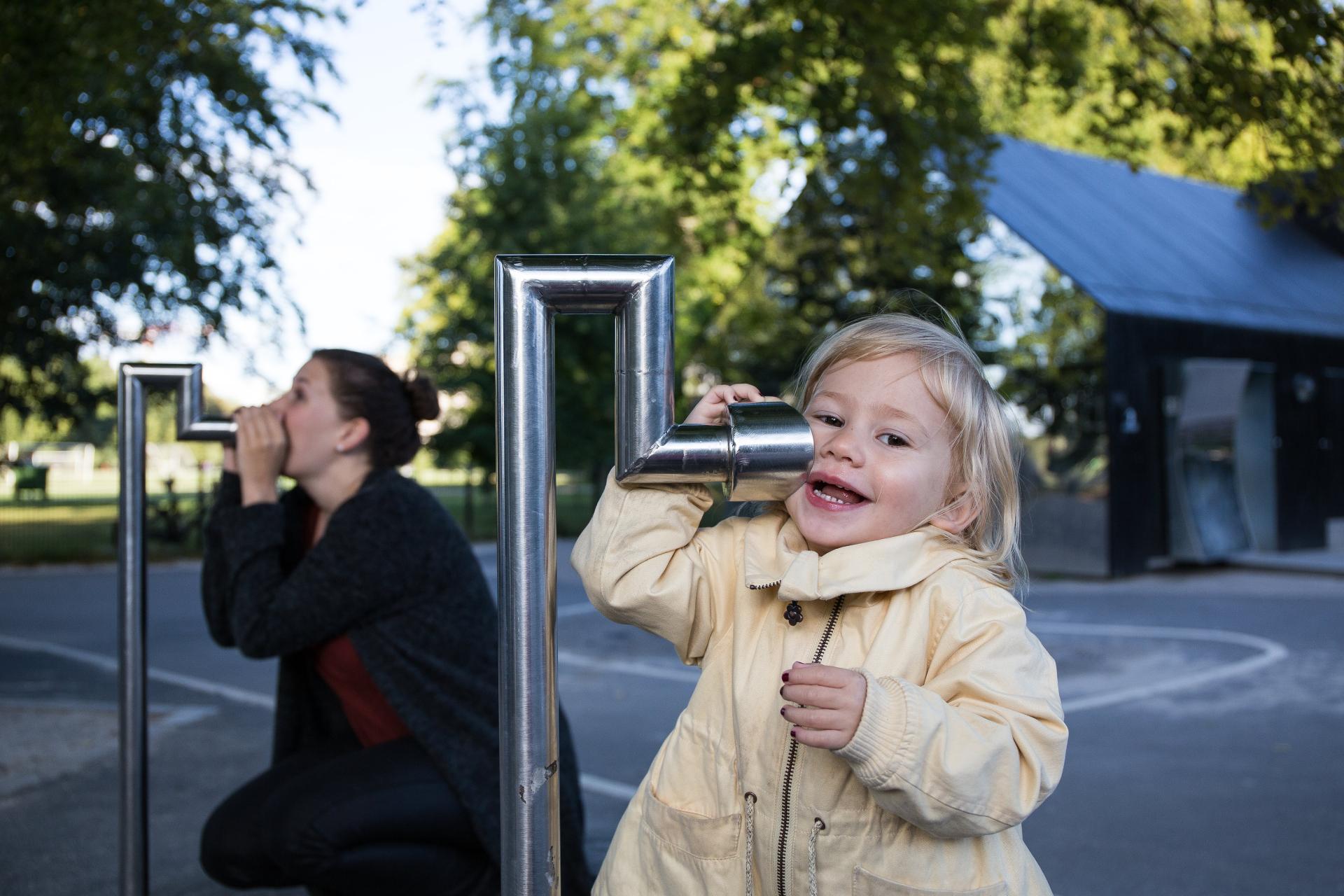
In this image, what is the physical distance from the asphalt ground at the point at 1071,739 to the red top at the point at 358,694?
71cm

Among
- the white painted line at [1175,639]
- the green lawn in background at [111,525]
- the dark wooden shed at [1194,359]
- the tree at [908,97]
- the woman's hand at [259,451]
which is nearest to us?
the woman's hand at [259,451]

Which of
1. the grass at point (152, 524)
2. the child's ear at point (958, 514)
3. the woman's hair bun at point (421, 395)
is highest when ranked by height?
the woman's hair bun at point (421, 395)

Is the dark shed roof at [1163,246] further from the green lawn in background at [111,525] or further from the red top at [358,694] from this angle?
the red top at [358,694]

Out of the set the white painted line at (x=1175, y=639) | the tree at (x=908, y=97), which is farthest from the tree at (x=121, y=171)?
the white painted line at (x=1175, y=639)

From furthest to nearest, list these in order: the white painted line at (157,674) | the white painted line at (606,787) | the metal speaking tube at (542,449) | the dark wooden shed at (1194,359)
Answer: the dark wooden shed at (1194,359) < the white painted line at (157,674) < the white painted line at (606,787) < the metal speaking tube at (542,449)

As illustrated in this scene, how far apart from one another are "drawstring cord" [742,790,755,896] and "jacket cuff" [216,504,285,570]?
4.57 feet

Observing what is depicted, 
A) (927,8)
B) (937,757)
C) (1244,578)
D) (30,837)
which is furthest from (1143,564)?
(937,757)

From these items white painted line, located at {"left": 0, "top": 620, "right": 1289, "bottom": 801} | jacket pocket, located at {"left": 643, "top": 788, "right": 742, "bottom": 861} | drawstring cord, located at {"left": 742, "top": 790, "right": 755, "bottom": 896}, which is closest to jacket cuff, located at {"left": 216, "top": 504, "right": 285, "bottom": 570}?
jacket pocket, located at {"left": 643, "top": 788, "right": 742, "bottom": 861}

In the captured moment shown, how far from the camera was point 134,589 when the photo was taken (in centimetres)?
231

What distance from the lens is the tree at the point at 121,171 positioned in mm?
5328

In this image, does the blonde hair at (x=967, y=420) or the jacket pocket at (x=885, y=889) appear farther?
the blonde hair at (x=967, y=420)

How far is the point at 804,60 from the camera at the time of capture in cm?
629

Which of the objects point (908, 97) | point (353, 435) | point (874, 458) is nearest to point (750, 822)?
point (874, 458)

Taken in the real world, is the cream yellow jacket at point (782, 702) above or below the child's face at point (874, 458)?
below
